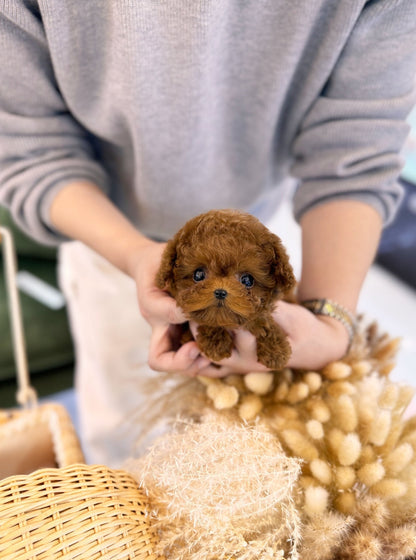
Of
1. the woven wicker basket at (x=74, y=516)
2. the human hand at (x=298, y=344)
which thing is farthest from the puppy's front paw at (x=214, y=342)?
the woven wicker basket at (x=74, y=516)

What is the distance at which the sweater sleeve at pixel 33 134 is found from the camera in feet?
1.92

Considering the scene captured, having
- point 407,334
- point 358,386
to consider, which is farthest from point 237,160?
point 407,334

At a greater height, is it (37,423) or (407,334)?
(37,423)

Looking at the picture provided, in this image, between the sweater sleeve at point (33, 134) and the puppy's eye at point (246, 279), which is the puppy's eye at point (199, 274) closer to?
the puppy's eye at point (246, 279)

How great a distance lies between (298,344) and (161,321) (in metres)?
0.15

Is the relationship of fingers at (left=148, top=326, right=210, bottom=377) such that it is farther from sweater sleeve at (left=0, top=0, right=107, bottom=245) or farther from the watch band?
sweater sleeve at (left=0, top=0, right=107, bottom=245)

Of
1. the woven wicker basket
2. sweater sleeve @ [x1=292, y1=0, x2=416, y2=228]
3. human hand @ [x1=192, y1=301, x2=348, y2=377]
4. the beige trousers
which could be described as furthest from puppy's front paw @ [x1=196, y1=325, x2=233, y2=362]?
the beige trousers

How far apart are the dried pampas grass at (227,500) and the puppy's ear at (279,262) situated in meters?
0.15

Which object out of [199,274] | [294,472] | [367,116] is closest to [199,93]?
[367,116]

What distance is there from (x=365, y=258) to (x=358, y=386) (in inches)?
7.3

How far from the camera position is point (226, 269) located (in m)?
0.37

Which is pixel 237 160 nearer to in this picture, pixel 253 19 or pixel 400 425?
pixel 253 19

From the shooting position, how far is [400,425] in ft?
1.53

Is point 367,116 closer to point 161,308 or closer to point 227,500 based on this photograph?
point 161,308
